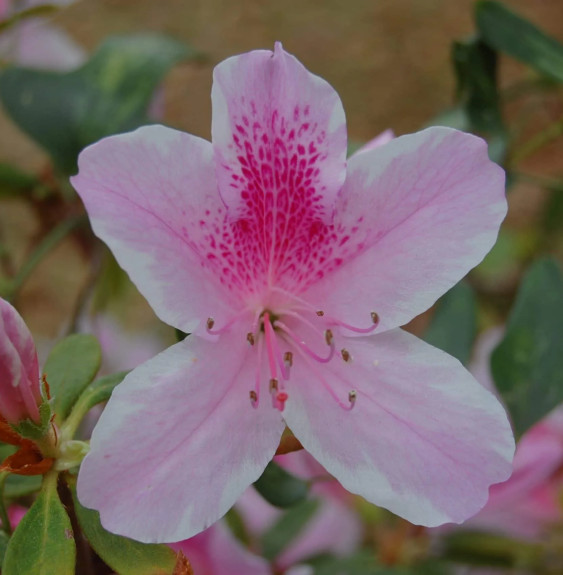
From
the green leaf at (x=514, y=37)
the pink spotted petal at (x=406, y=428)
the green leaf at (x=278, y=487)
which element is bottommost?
the green leaf at (x=278, y=487)

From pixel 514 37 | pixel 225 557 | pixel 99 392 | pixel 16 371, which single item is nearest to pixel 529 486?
pixel 225 557

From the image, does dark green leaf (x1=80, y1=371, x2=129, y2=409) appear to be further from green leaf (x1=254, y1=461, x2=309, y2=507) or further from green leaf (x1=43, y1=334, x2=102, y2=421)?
green leaf (x1=254, y1=461, x2=309, y2=507)

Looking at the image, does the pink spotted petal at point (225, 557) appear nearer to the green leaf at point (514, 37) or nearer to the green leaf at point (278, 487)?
the green leaf at point (278, 487)

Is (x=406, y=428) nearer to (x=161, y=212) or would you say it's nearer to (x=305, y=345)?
(x=305, y=345)

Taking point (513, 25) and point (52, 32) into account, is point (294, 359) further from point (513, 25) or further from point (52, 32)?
point (52, 32)

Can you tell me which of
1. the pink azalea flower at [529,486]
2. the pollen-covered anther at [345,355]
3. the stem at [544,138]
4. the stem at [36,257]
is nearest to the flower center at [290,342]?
the pollen-covered anther at [345,355]

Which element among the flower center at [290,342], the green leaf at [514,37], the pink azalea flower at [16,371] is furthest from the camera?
the green leaf at [514,37]

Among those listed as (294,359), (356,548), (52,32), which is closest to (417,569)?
(356,548)
